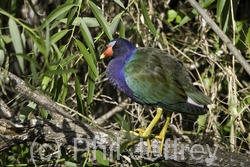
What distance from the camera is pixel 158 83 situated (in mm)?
2867

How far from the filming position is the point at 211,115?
3354mm

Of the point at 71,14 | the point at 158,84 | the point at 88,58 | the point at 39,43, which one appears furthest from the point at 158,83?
the point at 39,43

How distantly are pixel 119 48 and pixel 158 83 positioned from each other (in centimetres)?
34

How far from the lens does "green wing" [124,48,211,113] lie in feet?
9.39

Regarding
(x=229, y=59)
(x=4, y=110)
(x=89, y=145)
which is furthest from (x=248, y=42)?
(x=4, y=110)

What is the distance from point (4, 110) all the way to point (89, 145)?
420mm

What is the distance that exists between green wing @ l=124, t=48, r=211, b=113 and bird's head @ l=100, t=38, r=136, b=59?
0.38 feet

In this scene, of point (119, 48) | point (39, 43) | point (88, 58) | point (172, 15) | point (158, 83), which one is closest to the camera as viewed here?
point (39, 43)

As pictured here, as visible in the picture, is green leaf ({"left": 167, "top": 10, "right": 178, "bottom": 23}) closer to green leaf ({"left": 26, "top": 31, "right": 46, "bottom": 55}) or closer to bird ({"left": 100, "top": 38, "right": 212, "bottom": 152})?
bird ({"left": 100, "top": 38, "right": 212, "bottom": 152})

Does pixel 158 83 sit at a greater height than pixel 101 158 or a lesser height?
greater

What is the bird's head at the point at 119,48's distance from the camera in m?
3.02

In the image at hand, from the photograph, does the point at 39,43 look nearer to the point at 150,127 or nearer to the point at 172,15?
the point at 150,127

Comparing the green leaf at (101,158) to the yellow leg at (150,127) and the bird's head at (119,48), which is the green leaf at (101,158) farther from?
the bird's head at (119,48)

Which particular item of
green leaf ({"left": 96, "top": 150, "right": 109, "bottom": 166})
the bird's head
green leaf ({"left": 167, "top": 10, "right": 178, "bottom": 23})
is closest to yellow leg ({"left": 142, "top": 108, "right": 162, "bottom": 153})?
green leaf ({"left": 96, "top": 150, "right": 109, "bottom": 166})
